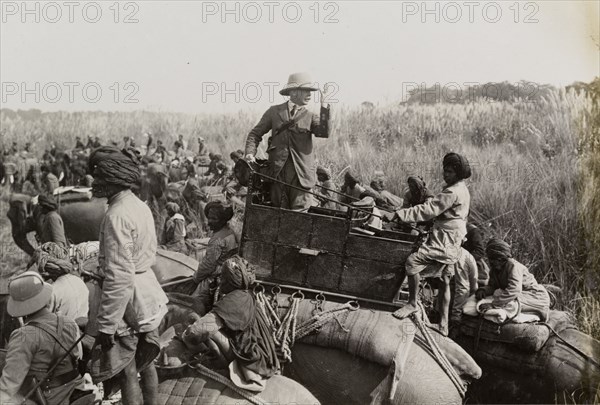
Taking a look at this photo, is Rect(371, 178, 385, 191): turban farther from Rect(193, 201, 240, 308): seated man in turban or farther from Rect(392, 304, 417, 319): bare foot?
Rect(392, 304, 417, 319): bare foot

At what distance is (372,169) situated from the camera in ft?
39.9

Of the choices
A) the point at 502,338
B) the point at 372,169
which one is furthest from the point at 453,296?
the point at 372,169

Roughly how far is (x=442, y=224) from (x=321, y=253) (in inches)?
46.3

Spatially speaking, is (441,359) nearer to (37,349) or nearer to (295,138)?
(295,138)

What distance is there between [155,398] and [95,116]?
47.1 ft

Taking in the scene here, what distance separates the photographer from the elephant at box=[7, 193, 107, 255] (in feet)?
35.8

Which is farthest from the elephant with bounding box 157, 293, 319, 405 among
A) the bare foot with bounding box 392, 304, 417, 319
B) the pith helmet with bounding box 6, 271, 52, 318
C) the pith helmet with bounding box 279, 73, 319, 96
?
the pith helmet with bounding box 279, 73, 319, 96

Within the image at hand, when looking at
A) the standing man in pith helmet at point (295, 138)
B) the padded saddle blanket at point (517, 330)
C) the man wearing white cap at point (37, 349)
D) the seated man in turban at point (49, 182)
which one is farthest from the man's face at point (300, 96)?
the seated man in turban at point (49, 182)

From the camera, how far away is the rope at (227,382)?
441 centimetres

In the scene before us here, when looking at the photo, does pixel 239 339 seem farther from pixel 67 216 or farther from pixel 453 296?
pixel 67 216

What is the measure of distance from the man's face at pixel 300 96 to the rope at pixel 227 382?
2.97 meters

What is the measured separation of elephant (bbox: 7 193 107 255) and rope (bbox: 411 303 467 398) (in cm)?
703

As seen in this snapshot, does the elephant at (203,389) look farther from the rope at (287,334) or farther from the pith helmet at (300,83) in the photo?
the pith helmet at (300,83)

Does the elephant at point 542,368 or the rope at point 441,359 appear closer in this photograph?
the rope at point 441,359
